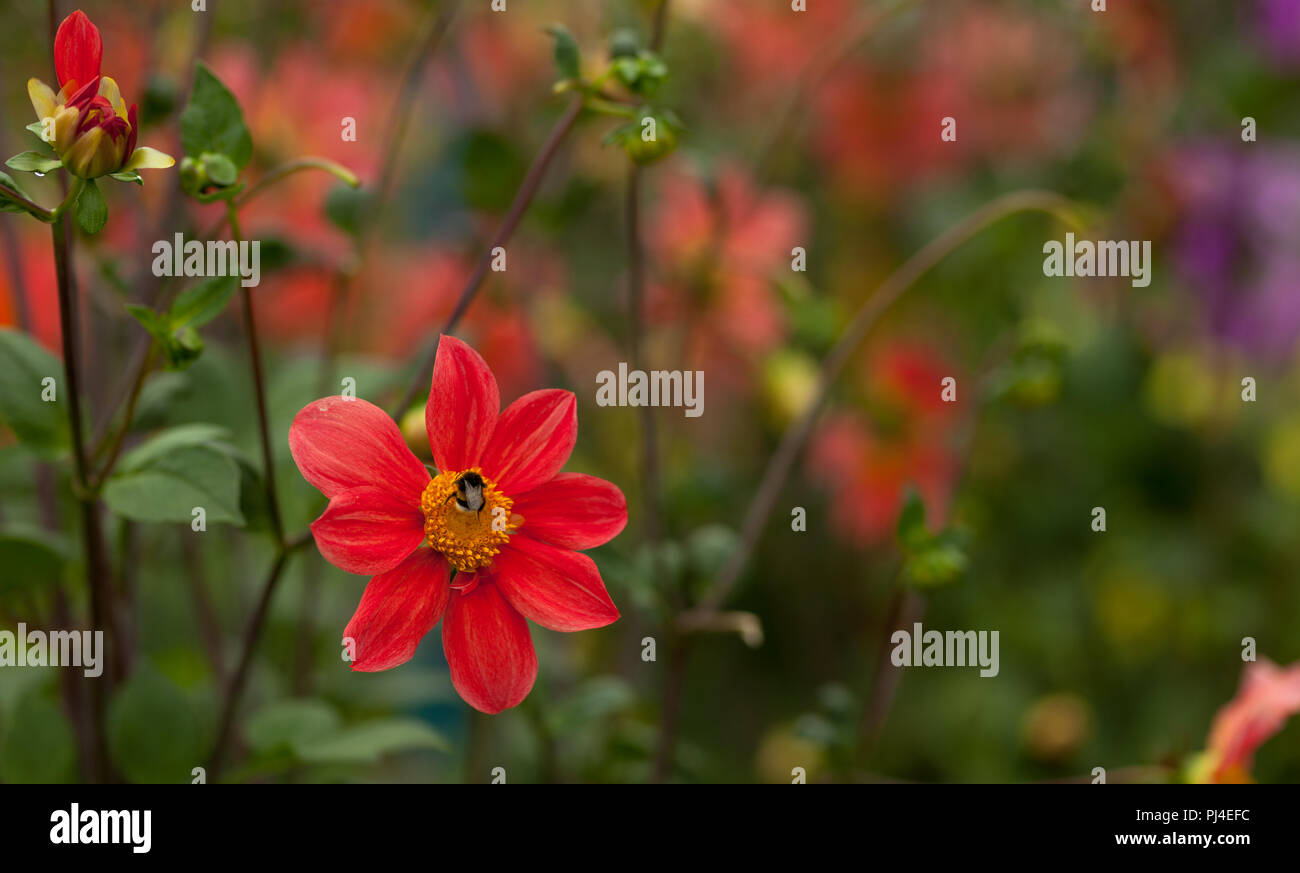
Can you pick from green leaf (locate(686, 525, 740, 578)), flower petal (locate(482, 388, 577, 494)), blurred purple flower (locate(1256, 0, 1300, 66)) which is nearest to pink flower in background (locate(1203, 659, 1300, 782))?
green leaf (locate(686, 525, 740, 578))

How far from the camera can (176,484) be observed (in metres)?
0.41

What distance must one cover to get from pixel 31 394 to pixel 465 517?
0.20 m

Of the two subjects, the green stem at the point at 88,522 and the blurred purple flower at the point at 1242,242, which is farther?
the blurred purple flower at the point at 1242,242

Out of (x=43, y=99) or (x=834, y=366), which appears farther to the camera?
(x=834, y=366)

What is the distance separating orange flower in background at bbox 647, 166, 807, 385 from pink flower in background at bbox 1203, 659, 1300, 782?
0.37 m

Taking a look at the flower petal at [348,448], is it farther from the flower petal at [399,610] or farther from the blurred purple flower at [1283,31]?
the blurred purple flower at [1283,31]

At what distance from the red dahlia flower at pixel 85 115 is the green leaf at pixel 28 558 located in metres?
0.17

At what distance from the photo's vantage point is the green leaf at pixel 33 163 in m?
0.35

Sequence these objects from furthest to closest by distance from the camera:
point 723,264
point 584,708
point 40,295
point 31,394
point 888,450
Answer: point 888,450
point 723,264
point 40,295
point 584,708
point 31,394

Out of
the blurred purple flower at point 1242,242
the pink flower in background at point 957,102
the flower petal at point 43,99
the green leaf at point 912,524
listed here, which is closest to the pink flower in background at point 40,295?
the flower petal at point 43,99

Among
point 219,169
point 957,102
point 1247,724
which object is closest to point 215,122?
point 219,169

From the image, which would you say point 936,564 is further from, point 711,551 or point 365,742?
point 365,742

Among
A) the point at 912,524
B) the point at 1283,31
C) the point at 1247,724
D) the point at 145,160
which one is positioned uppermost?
the point at 1283,31

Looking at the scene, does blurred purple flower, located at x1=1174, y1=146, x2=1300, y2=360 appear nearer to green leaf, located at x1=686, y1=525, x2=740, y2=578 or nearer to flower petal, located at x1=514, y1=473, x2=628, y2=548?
green leaf, located at x1=686, y1=525, x2=740, y2=578
